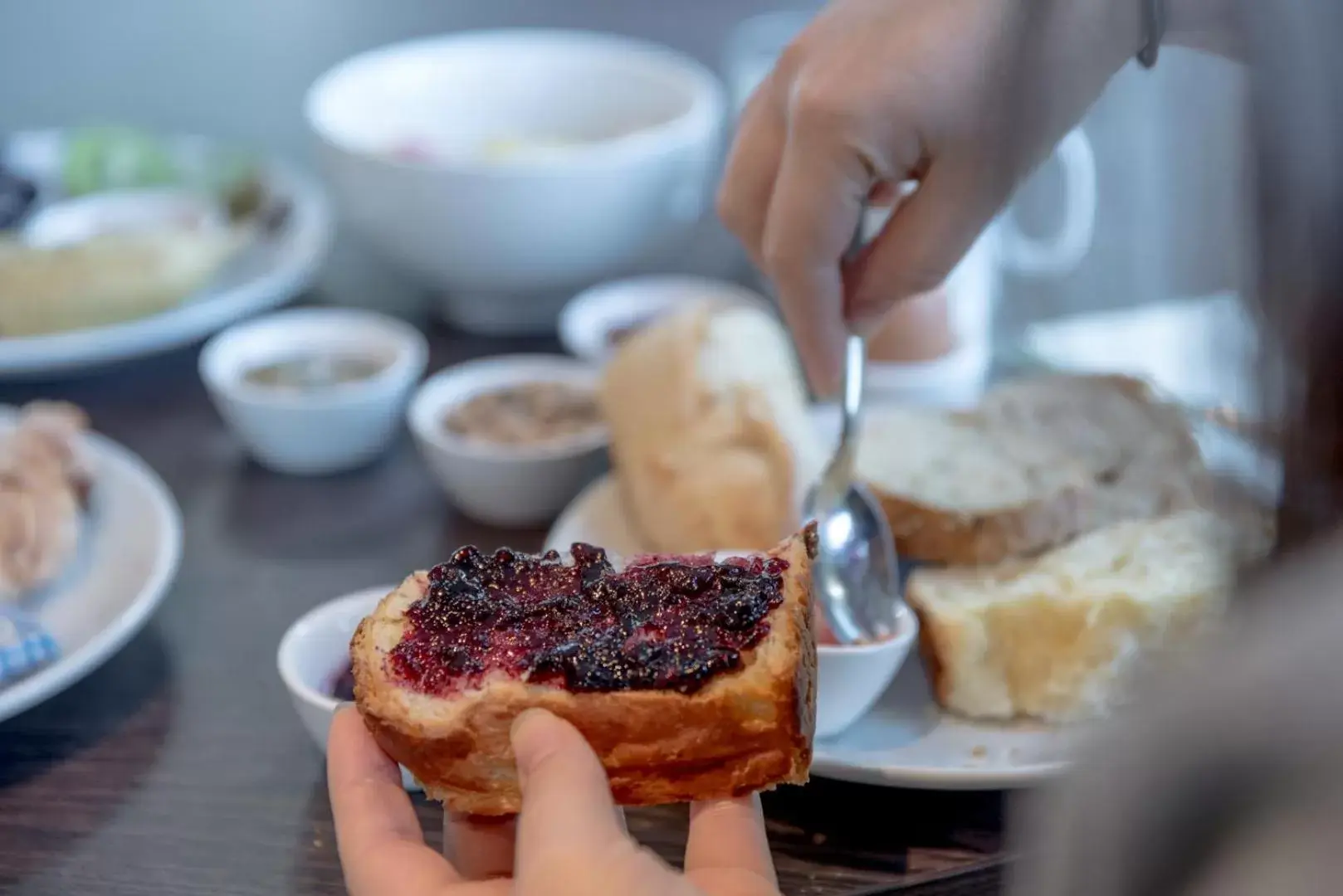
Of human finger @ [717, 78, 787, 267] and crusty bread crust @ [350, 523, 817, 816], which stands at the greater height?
human finger @ [717, 78, 787, 267]

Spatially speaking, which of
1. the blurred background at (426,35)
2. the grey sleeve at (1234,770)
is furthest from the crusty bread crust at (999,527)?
the grey sleeve at (1234,770)

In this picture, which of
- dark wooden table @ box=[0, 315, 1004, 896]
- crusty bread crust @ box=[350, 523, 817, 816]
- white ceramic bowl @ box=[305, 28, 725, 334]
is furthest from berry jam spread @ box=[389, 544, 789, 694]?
white ceramic bowl @ box=[305, 28, 725, 334]

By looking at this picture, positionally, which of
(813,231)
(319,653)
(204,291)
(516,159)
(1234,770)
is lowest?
(204,291)

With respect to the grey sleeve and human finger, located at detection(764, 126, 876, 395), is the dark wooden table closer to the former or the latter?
human finger, located at detection(764, 126, 876, 395)

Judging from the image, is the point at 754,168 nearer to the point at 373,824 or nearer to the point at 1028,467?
the point at 1028,467

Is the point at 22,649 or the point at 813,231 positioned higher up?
the point at 813,231

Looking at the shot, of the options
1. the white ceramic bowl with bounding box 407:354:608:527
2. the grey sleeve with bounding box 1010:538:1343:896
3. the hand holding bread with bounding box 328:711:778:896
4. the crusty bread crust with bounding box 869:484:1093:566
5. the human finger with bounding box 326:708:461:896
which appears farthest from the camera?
the white ceramic bowl with bounding box 407:354:608:527

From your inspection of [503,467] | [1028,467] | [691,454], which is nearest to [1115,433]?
[1028,467]
